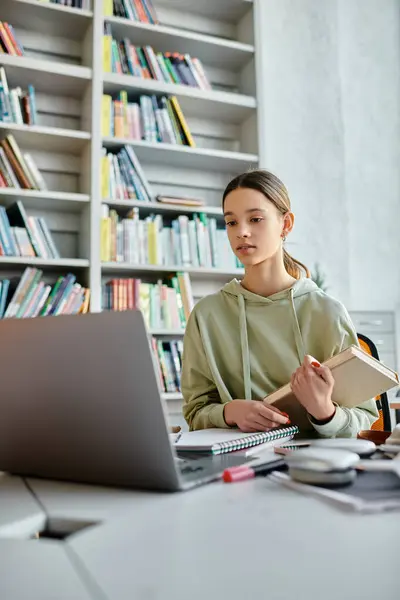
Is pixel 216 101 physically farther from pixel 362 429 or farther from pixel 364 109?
pixel 362 429

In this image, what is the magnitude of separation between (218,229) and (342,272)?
1.13 m

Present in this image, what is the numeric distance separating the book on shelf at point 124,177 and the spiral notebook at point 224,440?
1898 mm

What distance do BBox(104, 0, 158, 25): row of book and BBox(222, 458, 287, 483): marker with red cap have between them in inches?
110

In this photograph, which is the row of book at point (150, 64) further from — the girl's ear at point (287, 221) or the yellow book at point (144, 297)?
the girl's ear at point (287, 221)

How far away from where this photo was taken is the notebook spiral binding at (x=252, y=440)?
847 millimetres

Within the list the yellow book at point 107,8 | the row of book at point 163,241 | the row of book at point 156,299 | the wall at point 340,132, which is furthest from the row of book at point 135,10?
the row of book at point 156,299

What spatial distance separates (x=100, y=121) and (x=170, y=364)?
49.5 inches

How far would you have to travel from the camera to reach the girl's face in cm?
132

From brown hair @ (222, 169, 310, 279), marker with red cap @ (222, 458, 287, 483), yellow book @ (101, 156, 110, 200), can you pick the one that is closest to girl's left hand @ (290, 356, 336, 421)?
marker with red cap @ (222, 458, 287, 483)

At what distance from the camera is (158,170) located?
10.2 feet

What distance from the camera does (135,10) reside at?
2920 millimetres

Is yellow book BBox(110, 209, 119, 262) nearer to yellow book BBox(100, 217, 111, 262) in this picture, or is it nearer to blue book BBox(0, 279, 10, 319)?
yellow book BBox(100, 217, 111, 262)

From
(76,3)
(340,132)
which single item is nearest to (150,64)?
(76,3)

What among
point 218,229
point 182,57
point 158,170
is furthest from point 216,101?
point 218,229
